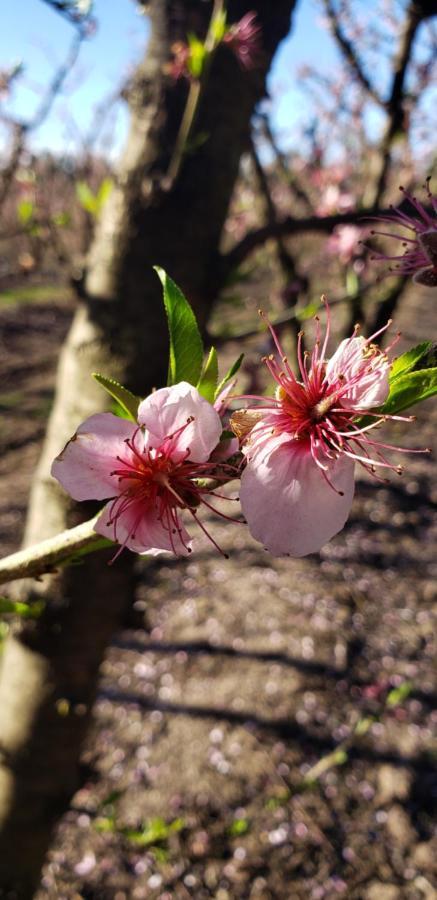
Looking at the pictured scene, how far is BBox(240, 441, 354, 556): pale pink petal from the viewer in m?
0.57

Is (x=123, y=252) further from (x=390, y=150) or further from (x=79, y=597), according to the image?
(x=390, y=150)

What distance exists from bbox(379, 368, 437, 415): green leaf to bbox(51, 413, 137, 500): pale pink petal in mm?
240

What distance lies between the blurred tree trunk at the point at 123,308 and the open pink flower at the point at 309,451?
91cm

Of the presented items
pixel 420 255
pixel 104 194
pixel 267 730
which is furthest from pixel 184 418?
pixel 267 730

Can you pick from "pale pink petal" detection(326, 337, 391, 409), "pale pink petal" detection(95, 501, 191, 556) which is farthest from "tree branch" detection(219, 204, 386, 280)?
"pale pink petal" detection(95, 501, 191, 556)

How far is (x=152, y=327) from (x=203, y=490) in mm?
994

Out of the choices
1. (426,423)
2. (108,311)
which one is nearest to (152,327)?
(108,311)

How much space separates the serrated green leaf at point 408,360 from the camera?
0.55 metres

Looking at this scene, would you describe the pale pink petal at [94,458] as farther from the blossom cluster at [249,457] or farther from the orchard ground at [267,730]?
the orchard ground at [267,730]

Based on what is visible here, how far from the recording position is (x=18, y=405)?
23.2ft

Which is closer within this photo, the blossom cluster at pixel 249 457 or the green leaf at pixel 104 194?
the blossom cluster at pixel 249 457

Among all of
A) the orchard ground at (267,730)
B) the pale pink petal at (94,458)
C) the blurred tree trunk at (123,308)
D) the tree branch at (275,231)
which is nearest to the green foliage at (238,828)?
the orchard ground at (267,730)

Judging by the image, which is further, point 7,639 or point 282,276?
point 282,276

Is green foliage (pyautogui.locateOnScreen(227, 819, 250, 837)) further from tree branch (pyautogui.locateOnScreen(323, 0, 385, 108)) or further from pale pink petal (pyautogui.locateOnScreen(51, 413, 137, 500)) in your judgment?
tree branch (pyautogui.locateOnScreen(323, 0, 385, 108))
